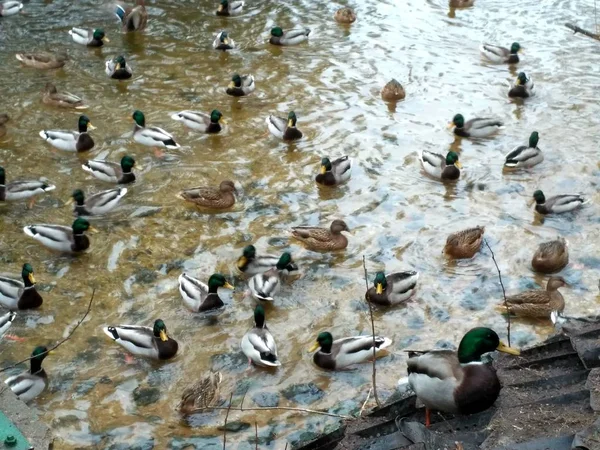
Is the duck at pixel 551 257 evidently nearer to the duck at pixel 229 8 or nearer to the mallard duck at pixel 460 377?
the mallard duck at pixel 460 377

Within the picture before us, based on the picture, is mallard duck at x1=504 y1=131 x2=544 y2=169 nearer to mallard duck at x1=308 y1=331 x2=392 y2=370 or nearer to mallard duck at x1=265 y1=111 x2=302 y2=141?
mallard duck at x1=265 y1=111 x2=302 y2=141

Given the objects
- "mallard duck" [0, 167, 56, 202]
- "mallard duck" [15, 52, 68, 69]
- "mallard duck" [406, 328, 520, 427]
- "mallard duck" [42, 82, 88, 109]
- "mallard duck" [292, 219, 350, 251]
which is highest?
"mallard duck" [406, 328, 520, 427]

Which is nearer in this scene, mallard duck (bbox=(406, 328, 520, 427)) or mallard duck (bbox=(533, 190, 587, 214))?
mallard duck (bbox=(406, 328, 520, 427))

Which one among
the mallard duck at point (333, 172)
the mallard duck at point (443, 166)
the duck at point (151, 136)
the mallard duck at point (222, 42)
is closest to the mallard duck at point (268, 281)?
the mallard duck at point (333, 172)

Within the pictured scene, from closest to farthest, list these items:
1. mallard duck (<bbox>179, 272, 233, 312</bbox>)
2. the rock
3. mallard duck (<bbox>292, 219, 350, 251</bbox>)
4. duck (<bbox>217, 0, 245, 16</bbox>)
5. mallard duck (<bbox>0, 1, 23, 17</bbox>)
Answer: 1. the rock
2. mallard duck (<bbox>179, 272, 233, 312</bbox>)
3. mallard duck (<bbox>292, 219, 350, 251</bbox>)
4. mallard duck (<bbox>0, 1, 23, 17</bbox>)
5. duck (<bbox>217, 0, 245, 16</bbox>)

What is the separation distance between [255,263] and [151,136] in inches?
137

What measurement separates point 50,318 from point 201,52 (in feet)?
25.5

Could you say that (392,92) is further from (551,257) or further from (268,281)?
(268,281)

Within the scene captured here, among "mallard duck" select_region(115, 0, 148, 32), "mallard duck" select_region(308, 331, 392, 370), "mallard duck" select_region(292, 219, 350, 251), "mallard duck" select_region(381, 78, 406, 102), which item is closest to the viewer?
"mallard duck" select_region(308, 331, 392, 370)

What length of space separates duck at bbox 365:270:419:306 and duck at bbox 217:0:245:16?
30.5 feet

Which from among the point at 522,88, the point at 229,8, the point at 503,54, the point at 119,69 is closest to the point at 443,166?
the point at 522,88

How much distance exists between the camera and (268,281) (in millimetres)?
9555

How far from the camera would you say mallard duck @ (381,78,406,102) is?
14.0m

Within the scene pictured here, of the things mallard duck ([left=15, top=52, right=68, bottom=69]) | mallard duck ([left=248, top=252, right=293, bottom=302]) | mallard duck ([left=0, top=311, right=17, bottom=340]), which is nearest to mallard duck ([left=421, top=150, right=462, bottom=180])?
mallard duck ([left=248, top=252, right=293, bottom=302])
